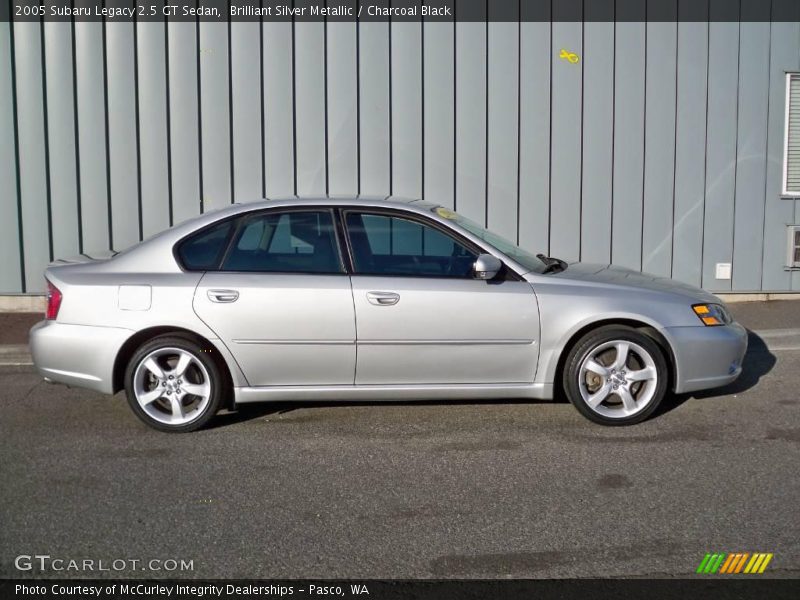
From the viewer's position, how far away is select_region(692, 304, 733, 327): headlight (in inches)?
250

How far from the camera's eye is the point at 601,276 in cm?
654

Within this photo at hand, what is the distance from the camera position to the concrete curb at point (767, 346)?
8.33 m

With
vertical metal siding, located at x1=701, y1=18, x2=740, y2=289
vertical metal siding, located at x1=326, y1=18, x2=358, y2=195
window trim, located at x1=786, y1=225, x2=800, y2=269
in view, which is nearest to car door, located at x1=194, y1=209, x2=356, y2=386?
vertical metal siding, located at x1=326, y1=18, x2=358, y2=195

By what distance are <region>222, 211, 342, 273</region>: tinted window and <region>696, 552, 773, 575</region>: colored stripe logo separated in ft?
9.64

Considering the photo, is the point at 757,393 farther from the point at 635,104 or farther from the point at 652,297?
the point at 635,104

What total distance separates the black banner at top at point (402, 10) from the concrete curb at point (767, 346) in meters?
3.36

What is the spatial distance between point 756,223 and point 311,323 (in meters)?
6.05

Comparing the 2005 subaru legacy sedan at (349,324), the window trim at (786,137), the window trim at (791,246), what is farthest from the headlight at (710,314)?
the window trim at (786,137)

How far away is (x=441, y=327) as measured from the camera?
611cm

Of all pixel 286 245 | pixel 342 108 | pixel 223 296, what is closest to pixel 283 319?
pixel 223 296

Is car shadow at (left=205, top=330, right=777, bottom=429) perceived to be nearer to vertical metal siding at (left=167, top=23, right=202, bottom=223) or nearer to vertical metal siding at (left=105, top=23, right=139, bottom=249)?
vertical metal siding at (left=167, top=23, right=202, bottom=223)

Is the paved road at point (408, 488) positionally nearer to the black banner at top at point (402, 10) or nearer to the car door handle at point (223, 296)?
the car door handle at point (223, 296)

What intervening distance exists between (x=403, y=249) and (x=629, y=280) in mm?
1525

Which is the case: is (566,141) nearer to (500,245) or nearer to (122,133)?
(500,245)
